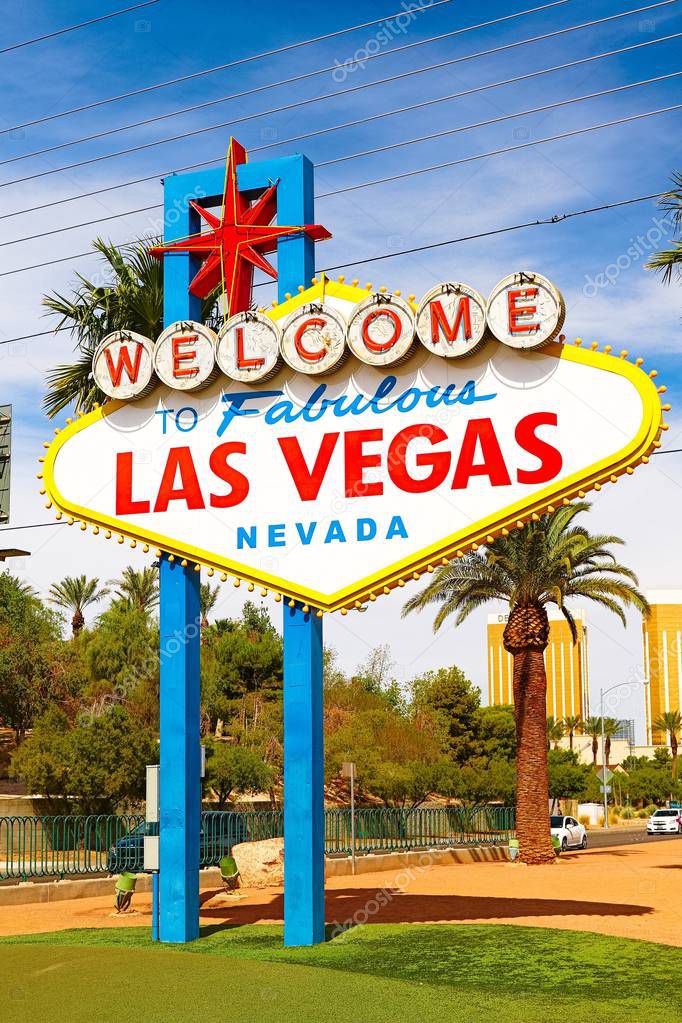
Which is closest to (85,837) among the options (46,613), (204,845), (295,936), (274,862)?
(204,845)

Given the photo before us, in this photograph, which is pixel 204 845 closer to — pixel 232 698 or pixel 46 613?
pixel 232 698

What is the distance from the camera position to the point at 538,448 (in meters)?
14.4

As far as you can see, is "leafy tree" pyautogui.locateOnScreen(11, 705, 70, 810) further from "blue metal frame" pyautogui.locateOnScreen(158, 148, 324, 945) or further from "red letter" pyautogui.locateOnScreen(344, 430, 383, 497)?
"red letter" pyautogui.locateOnScreen(344, 430, 383, 497)

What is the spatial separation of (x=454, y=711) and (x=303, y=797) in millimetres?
49509

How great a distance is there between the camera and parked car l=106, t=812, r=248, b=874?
25078mm

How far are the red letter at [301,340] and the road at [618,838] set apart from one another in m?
34.8

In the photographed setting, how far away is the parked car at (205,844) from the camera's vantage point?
25.1 metres

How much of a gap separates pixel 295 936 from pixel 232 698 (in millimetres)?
45447

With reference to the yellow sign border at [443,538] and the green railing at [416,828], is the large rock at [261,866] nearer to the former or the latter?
the green railing at [416,828]

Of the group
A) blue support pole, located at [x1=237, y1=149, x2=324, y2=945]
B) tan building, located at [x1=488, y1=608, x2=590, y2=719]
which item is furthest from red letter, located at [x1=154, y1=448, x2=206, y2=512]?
tan building, located at [x1=488, y1=608, x2=590, y2=719]

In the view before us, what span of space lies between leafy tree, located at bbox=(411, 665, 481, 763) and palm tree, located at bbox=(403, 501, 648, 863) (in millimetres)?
30879

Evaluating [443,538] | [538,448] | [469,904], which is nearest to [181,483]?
[443,538]

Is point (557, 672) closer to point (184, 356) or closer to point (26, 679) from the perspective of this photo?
point (26, 679)

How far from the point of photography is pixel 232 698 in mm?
59969
